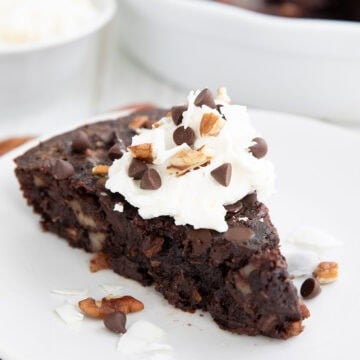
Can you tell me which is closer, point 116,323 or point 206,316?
point 116,323

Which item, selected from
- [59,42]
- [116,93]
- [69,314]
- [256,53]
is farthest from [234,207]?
[116,93]

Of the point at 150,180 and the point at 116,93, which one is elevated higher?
the point at 150,180

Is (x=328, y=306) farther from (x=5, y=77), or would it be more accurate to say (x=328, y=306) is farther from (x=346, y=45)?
(x=5, y=77)

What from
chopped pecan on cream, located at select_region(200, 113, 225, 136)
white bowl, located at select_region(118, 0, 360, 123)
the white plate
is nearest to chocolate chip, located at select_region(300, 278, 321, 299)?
the white plate

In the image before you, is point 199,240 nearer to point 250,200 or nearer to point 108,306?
point 250,200

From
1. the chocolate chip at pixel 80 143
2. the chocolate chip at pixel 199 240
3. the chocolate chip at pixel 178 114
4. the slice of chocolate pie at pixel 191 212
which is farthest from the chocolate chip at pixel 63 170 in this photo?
the chocolate chip at pixel 199 240

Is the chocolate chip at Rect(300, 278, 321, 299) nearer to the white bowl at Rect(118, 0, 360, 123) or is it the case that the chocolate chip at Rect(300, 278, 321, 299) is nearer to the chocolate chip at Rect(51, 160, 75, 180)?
the chocolate chip at Rect(51, 160, 75, 180)

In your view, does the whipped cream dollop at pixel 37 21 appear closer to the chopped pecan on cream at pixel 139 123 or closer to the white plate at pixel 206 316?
the white plate at pixel 206 316
